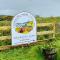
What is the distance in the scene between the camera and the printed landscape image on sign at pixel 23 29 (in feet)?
13.6

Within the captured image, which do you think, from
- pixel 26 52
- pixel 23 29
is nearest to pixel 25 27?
pixel 23 29

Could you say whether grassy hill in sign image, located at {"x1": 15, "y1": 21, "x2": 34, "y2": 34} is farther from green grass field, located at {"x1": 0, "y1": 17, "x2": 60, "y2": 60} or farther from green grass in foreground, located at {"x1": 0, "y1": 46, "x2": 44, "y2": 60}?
green grass in foreground, located at {"x1": 0, "y1": 46, "x2": 44, "y2": 60}

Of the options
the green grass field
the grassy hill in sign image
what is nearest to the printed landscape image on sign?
the grassy hill in sign image

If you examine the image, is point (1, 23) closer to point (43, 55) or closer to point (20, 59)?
point (20, 59)

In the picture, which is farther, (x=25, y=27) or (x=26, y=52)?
(x=26, y=52)

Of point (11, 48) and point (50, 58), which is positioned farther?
point (50, 58)

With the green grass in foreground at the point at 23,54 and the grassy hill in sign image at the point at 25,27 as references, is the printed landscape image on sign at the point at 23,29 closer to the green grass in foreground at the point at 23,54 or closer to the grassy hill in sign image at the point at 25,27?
the grassy hill in sign image at the point at 25,27

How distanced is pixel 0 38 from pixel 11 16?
379mm

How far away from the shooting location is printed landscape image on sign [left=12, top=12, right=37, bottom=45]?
415 cm

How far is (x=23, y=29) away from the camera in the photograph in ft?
13.8

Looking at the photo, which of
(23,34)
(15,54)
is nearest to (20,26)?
(23,34)

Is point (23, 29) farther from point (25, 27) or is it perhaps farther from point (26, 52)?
point (26, 52)

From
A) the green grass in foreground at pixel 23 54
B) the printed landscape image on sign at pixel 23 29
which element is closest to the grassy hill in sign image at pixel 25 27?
the printed landscape image on sign at pixel 23 29

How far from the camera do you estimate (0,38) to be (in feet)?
13.4
